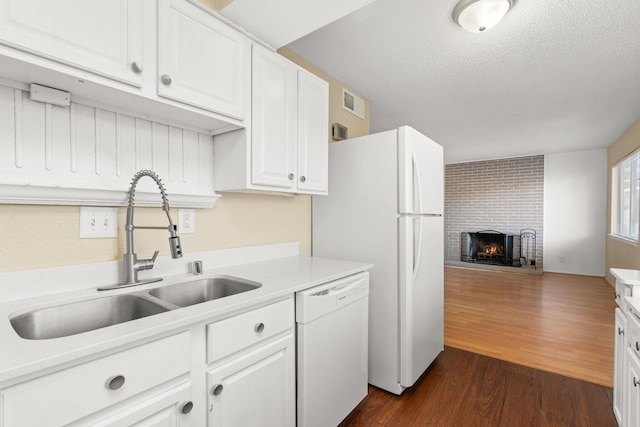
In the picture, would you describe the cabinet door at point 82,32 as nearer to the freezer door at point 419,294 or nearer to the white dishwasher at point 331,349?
the white dishwasher at point 331,349

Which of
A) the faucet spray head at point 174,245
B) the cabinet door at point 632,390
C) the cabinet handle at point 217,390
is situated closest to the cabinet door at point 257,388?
the cabinet handle at point 217,390

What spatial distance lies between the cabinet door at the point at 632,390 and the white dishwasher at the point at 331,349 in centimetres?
118

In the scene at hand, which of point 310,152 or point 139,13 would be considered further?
point 310,152

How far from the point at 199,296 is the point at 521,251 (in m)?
6.75

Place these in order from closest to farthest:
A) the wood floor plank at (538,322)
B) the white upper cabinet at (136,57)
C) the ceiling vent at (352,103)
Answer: the white upper cabinet at (136,57)
the wood floor plank at (538,322)
the ceiling vent at (352,103)

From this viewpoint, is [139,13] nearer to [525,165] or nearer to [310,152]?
[310,152]

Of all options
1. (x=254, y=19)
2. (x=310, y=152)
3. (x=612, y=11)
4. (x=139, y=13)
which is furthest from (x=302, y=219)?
(x=612, y=11)

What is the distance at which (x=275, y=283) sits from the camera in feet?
4.73

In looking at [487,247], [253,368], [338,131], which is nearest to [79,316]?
[253,368]

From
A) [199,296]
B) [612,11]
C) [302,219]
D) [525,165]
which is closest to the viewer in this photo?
[199,296]

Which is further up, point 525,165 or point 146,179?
point 525,165

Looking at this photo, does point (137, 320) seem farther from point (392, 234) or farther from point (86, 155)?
point (392, 234)

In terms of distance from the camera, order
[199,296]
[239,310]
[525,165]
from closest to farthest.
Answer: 1. [239,310]
2. [199,296]
3. [525,165]

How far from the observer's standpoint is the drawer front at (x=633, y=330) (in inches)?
49.7
